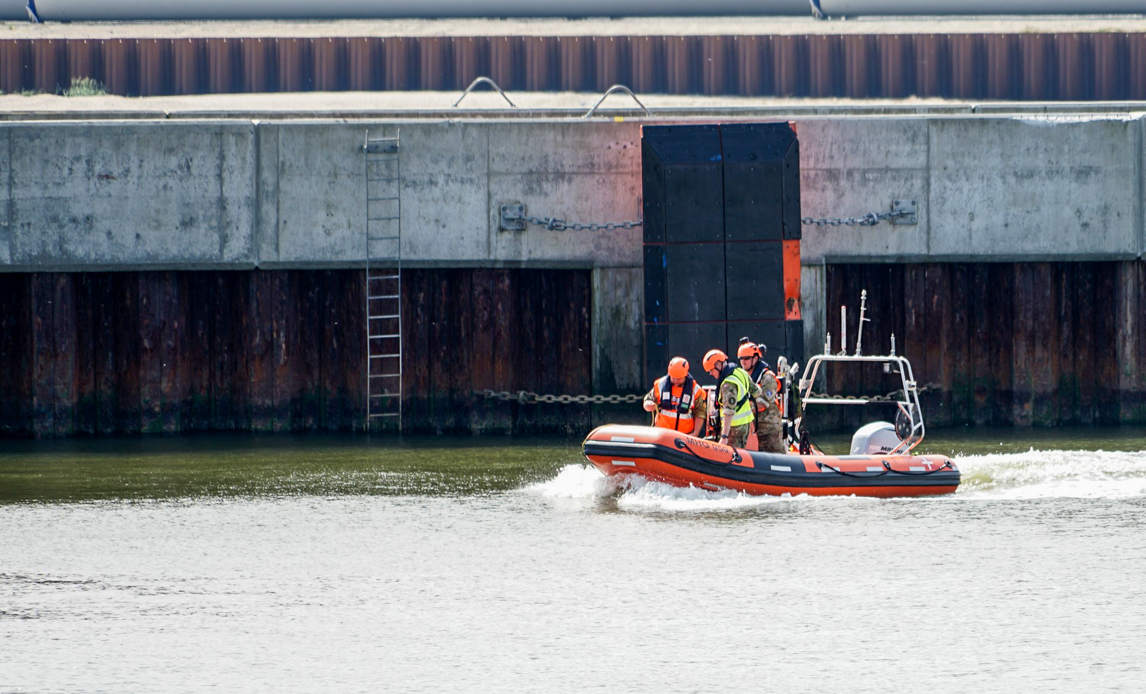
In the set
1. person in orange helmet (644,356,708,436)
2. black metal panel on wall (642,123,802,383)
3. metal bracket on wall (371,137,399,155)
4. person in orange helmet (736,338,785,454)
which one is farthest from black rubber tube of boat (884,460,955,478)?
metal bracket on wall (371,137,399,155)

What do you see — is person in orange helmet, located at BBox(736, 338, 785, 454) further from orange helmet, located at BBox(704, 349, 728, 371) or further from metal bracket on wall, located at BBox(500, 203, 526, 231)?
metal bracket on wall, located at BBox(500, 203, 526, 231)

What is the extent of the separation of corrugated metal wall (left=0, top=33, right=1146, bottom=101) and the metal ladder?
19.3ft

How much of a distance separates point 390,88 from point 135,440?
340 inches

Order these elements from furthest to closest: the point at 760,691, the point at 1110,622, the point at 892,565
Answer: the point at 892,565 → the point at 1110,622 → the point at 760,691

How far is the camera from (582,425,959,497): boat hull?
13625mm

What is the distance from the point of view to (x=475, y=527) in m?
12.3

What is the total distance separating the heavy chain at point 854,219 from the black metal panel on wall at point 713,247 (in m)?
0.67

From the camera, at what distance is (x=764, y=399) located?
46.5ft

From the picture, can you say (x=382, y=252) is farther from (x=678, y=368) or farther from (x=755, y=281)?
(x=678, y=368)

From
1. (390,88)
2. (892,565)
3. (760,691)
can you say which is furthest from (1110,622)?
(390,88)

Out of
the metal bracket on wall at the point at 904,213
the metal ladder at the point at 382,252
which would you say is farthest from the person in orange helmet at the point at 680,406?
the metal bracket on wall at the point at 904,213

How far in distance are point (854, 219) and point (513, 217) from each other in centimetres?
446

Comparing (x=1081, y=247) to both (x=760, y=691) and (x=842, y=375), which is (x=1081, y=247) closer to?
(x=842, y=375)

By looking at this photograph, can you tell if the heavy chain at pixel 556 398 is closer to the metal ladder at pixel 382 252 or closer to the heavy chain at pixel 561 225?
the metal ladder at pixel 382 252
